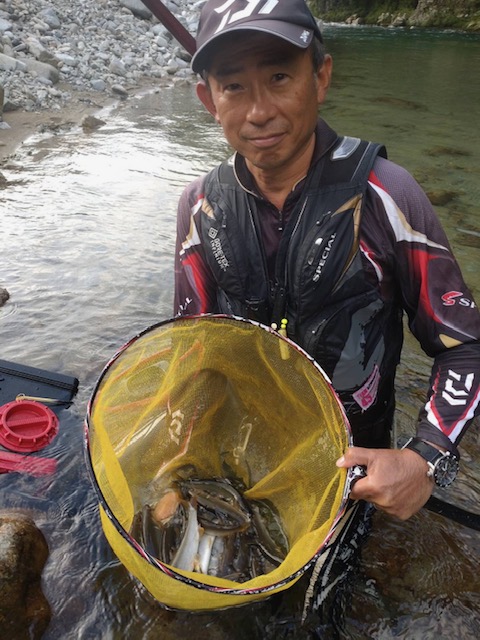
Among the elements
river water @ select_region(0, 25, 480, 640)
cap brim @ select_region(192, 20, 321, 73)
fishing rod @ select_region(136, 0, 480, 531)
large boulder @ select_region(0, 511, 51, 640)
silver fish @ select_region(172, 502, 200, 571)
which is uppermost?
cap brim @ select_region(192, 20, 321, 73)

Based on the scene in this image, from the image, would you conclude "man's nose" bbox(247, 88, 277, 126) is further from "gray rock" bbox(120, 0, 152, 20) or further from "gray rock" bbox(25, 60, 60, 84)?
"gray rock" bbox(120, 0, 152, 20)

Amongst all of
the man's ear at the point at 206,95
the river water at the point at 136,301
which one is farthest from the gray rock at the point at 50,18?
the man's ear at the point at 206,95

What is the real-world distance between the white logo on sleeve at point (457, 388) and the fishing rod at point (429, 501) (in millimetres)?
471

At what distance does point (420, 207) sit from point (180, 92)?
17.6 m

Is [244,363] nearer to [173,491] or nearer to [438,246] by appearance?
[173,491]

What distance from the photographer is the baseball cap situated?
2.31 meters

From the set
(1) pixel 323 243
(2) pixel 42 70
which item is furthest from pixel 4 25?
(1) pixel 323 243

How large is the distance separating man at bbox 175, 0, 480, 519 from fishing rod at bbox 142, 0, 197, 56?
46cm

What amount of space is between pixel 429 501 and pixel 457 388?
55 cm

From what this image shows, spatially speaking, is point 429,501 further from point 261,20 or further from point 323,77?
point 261,20

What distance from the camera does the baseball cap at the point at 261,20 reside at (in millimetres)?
2314

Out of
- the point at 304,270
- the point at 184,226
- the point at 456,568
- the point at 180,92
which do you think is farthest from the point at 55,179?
the point at 180,92

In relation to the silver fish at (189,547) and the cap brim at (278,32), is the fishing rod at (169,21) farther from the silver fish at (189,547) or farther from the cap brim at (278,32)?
the silver fish at (189,547)

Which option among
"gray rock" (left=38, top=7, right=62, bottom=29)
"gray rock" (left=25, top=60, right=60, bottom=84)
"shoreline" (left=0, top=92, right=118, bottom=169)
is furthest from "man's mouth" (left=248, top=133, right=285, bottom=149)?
"gray rock" (left=38, top=7, right=62, bottom=29)
